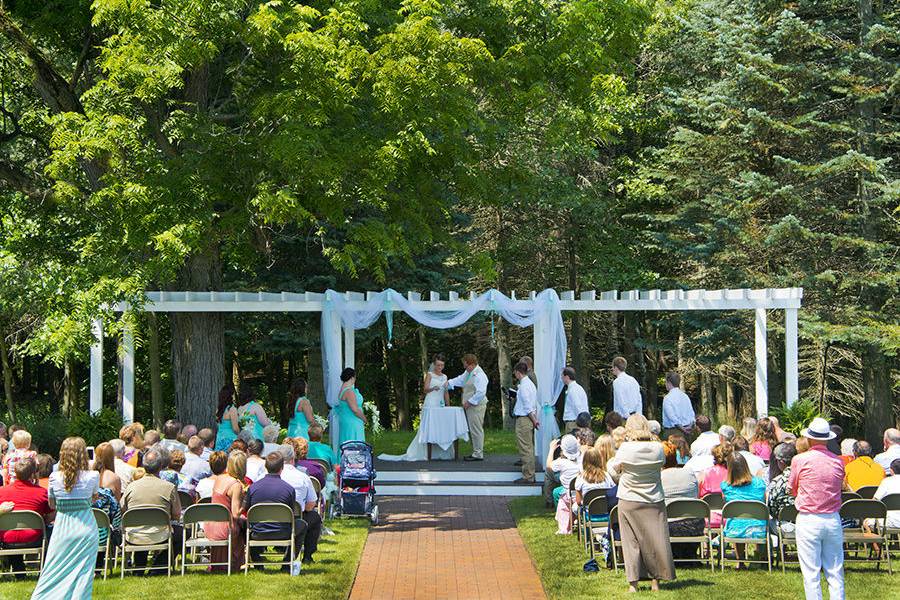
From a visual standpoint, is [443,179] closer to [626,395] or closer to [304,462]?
[626,395]

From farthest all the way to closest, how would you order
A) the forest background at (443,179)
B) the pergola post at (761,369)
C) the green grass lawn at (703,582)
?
1. the pergola post at (761,369)
2. the forest background at (443,179)
3. the green grass lawn at (703,582)

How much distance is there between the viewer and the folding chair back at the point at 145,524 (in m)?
10.9

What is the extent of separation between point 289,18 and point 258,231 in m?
4.33

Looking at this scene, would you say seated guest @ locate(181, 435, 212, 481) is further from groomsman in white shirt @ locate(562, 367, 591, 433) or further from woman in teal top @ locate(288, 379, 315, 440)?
groomsman in white shirt @ locate(562, 367, 591, 433)

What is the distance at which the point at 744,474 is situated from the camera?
11312mm

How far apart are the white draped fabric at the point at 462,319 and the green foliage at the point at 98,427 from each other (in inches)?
131

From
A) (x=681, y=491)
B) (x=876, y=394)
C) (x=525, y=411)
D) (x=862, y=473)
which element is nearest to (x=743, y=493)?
(x=681, y=491)

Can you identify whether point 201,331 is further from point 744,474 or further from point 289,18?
point 744,474

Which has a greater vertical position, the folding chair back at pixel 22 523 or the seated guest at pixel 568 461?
the seated guest at pixel 568 461

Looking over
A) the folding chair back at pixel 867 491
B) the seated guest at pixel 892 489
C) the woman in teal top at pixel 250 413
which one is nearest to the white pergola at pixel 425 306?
the woman in teal top at pixel 250 413

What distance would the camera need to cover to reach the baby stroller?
14828 mm

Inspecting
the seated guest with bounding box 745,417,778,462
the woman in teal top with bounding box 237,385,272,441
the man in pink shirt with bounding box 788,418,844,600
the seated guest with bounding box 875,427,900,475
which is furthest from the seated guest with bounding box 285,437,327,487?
the seated guest with bounding box 875,427,900,475

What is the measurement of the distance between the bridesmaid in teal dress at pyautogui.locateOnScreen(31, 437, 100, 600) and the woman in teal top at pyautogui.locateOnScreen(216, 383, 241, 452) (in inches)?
278

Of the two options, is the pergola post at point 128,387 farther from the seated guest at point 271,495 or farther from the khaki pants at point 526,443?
the seated guest at point 271,495
